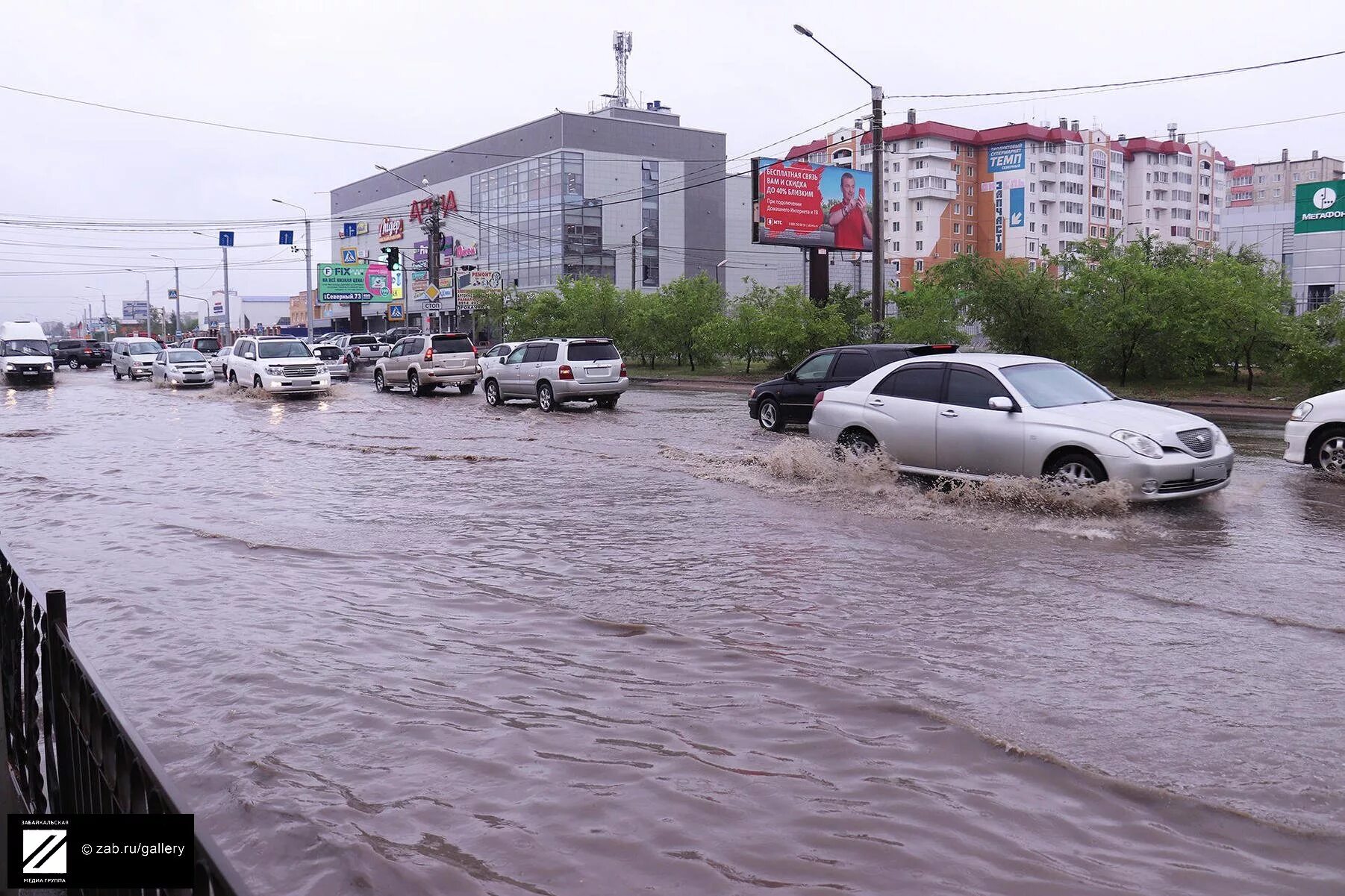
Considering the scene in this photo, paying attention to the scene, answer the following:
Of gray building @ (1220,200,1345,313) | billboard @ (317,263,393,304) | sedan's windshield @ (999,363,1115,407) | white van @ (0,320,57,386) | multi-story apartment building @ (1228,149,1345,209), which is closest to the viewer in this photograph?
sedan's windshield @ (999,363,1115,407)

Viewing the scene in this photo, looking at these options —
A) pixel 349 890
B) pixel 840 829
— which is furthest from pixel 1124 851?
pixel 349 890

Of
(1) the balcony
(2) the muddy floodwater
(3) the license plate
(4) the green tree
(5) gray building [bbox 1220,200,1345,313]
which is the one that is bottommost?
(2) the muddy floodwater

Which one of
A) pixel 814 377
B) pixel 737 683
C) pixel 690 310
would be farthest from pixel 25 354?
pixel 737 683

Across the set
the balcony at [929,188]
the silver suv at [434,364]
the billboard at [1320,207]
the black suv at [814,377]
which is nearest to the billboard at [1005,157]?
the balcony at [929,188]

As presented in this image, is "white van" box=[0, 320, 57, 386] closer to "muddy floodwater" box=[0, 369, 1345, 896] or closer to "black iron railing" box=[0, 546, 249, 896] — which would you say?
"muddy floodwater" box=[0, 369, 1345, 896]

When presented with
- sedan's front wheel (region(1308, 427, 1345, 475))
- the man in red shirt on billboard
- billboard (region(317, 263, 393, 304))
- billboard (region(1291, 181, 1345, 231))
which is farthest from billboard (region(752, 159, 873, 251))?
billboard (region(317, 263, 393, 304))

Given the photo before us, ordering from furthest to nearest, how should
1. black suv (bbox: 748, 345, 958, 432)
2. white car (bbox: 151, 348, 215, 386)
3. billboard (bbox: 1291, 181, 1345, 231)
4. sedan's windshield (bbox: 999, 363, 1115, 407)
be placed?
billboard (bbox: 1291, 181, 1345, 231), white car (bbox: 151, 348, 215, 386), black suv (bbox: 748, 345, 958, 432), sedan's windshield (bbox: 999, 363, 1115, 407)

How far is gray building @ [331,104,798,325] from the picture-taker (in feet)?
278

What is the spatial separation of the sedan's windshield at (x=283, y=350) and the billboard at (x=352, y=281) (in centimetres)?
6837

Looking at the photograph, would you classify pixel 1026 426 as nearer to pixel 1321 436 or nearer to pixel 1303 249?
pixel 1321 436

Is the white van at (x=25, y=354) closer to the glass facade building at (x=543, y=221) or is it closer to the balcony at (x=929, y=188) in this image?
the glass facade building at (x=543, y=221)

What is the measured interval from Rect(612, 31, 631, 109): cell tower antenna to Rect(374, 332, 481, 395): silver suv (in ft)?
225

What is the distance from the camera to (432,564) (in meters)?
8.95

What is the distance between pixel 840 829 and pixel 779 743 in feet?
2.84
